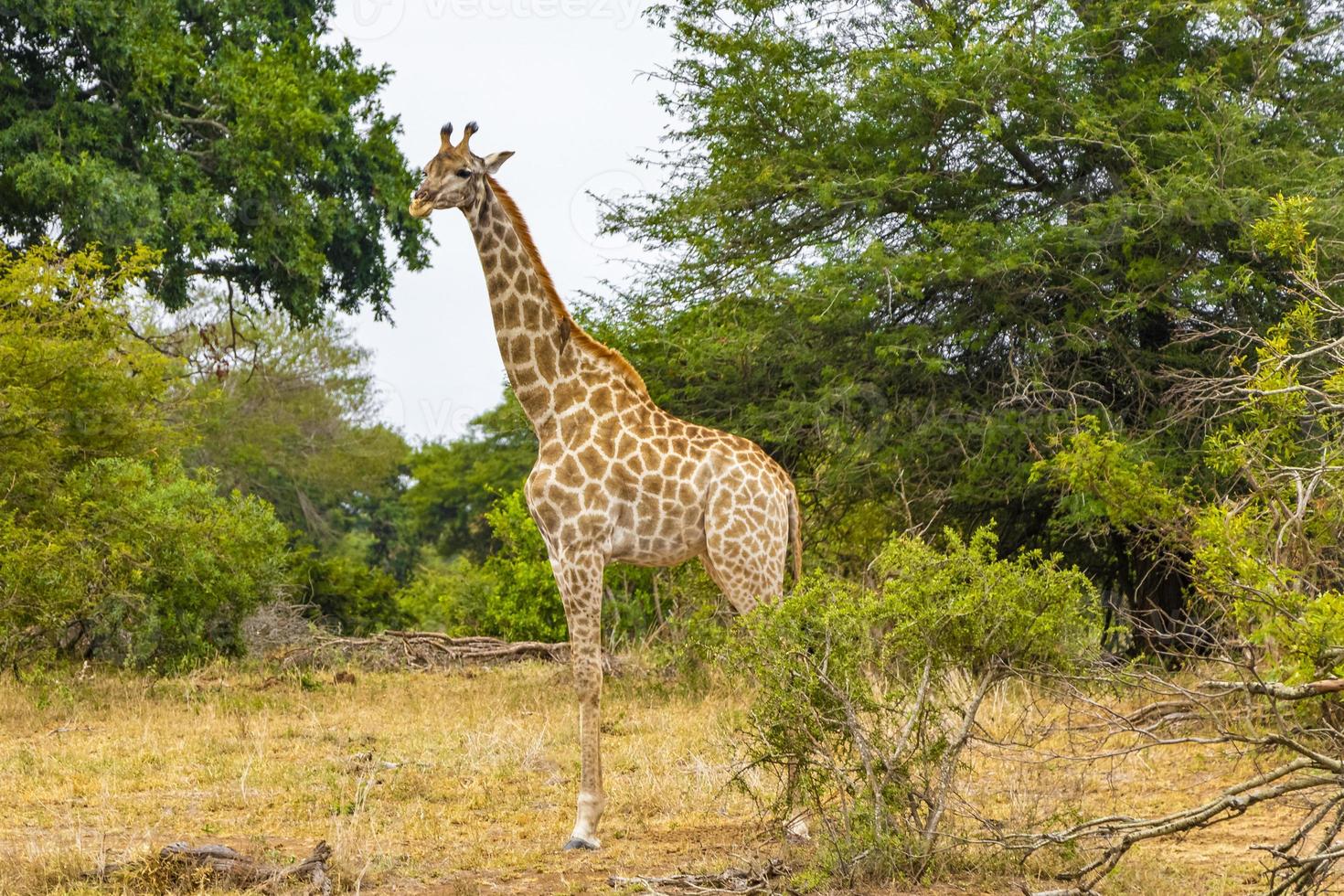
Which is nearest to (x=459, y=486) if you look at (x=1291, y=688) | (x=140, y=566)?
(x=140, y=566)

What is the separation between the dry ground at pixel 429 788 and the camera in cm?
655

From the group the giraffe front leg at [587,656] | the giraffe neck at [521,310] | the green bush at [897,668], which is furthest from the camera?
the giraffe neck at [521,310]

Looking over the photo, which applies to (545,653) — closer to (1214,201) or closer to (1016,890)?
(1214,201)

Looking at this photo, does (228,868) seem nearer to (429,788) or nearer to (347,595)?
(429,788)

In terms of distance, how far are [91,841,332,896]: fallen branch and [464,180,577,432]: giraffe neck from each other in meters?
2.88

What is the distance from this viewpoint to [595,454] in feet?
26.2

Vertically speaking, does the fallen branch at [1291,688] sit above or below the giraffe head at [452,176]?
below

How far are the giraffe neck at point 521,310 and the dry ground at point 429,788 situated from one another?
7.49 ft

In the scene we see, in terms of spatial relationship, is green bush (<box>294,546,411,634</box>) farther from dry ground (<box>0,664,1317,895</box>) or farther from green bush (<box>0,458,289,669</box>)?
dry ground (<box>0,664,1317,895</box>)

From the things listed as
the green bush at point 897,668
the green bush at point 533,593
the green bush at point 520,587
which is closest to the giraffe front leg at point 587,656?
the green bush at point 897,668

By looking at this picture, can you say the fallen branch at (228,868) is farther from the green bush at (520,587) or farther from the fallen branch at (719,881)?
the green bush at (520,587)

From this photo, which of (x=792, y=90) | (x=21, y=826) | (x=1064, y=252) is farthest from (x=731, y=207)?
(x=21, y=826)

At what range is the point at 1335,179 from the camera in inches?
474

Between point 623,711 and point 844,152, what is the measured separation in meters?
5.85
